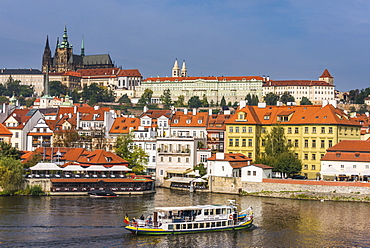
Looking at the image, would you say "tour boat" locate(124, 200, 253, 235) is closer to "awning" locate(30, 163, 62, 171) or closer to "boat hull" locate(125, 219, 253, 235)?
"boat hull" locate(125, 219, 253, 235)

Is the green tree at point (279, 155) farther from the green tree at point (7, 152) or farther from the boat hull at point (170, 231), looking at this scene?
the green tree at point (7, 152)

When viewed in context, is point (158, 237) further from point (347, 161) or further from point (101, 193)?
point (347, 161)

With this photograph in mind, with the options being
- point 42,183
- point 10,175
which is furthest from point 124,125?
point 10,175

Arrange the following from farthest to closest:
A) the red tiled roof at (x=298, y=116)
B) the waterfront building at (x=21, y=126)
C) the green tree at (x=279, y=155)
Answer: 1. the waterfront building at (x=21, y=126)
2. the red tiled roof at (x=298, y=116)
3. the green tree at (x=279, y=155)

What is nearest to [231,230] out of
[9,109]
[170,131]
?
[170,131]

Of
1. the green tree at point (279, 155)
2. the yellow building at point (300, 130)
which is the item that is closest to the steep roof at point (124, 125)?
the yellow building at point (300, 130)

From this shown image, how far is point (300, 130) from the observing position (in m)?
78.8

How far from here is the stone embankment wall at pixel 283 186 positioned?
6372cm

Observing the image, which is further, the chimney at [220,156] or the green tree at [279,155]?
the chimney at [220,156]

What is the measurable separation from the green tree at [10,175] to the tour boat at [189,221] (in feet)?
69.8

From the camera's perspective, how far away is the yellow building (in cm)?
7656

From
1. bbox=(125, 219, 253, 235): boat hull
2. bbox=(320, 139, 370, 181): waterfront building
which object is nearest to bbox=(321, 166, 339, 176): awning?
bbox=(320, 139, 370, 181): waterfront building

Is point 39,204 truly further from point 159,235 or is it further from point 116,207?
point 159,235

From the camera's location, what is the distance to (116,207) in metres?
A: 56.4
